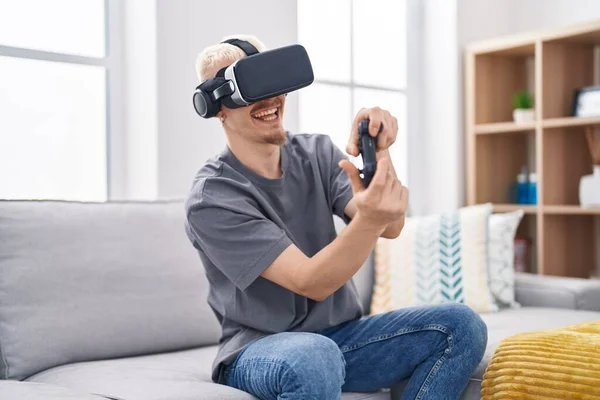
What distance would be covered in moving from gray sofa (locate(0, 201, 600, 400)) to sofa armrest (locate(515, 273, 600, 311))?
426 mm

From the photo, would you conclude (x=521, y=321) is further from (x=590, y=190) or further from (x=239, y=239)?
(x=239, y=239)

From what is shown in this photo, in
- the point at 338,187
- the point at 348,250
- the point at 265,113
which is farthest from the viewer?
the point at 338,187

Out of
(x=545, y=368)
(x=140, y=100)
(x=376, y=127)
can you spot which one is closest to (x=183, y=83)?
(x=140, y=100)

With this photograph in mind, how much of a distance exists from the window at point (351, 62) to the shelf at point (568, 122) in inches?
27.2

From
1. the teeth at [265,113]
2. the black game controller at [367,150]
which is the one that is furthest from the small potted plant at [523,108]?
the black game controller at [367,150]

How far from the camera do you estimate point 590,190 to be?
132 inches

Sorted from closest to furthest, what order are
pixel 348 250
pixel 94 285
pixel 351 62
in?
pixel 348 250, pixel 94 285, pixel 351 62

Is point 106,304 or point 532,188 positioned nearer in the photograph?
point 106,304

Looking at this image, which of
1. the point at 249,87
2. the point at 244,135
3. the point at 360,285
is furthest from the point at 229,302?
the point at 360,285

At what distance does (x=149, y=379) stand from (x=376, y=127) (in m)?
0.75

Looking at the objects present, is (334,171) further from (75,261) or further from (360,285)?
(360,285)

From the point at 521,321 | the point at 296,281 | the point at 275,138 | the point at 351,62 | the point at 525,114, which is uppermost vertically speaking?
the point at 351,62

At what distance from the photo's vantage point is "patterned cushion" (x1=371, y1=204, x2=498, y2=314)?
8.99ft

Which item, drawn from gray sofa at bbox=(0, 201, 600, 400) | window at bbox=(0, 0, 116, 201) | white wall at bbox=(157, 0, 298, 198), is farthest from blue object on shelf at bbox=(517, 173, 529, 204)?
window at bbox=(0, 0, 116, 201)
